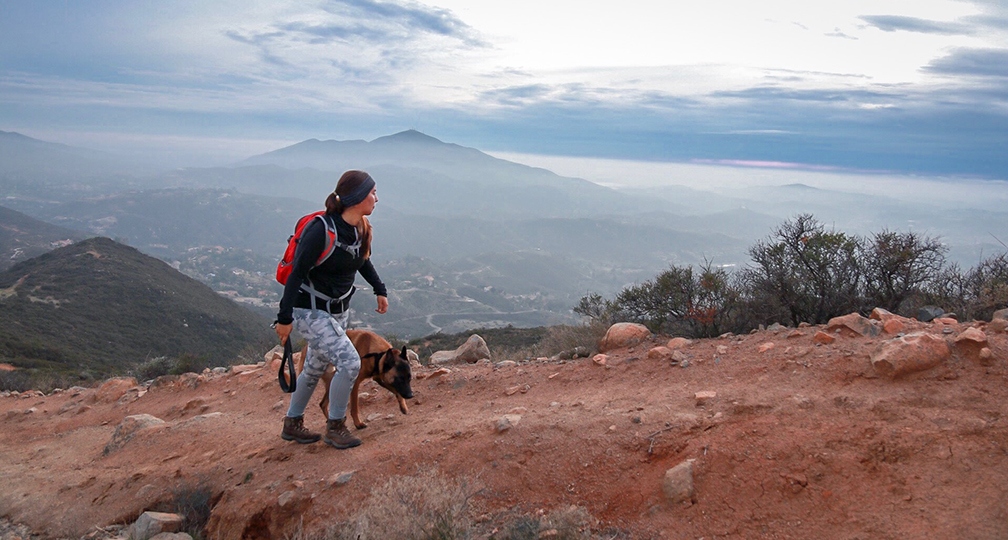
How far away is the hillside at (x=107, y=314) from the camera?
1934 cm

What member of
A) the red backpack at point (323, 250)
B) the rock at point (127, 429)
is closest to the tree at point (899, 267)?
the red backpack at point (323, 250)

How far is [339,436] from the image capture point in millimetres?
4445

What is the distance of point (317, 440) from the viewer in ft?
15.4

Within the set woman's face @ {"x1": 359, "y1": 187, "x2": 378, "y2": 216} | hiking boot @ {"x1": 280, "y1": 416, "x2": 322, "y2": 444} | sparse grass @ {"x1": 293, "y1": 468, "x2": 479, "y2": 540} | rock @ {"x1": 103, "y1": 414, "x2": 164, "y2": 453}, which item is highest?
woman's face @ {"x1": 359, "y1": 187, "x2": 378, "y2": 216}

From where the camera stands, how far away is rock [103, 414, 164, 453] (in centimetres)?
588

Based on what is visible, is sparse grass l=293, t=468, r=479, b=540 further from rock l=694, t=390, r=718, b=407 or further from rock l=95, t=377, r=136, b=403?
rock l=95, t=377, r=136, b=403

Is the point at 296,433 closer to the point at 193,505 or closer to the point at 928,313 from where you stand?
the point at 193,505

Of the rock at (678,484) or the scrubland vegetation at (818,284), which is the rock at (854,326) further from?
the rock at (678,484)

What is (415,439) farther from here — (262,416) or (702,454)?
(262,416)

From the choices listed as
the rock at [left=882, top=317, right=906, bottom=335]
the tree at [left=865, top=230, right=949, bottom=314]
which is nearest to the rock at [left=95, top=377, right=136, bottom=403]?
the rock at [left=882, top=317, right=906, bottom=335]

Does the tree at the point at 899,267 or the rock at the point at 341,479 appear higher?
the tree at the point at 899,267

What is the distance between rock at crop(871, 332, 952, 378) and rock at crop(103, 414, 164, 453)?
748 centimetres

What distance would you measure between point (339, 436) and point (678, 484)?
281 cm

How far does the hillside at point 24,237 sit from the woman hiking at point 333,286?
6128 centimetres
